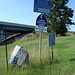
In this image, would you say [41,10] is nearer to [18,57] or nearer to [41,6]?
[41,6]

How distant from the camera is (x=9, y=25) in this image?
115 ft

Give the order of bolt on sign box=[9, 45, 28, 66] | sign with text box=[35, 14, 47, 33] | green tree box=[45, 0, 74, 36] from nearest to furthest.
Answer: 1. bolt on sign box=[9, 45, 28, 66]
2. sign with text box=[35, 14, 47, 33]
3. green tree box=[45, 0, 74, 36]

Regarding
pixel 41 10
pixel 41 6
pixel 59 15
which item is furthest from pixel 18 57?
pixel 59 15

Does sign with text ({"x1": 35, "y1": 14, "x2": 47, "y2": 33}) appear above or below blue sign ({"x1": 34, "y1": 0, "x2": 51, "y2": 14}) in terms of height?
below

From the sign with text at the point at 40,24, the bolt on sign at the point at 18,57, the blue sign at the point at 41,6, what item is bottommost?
the bolt on sign at the point at 18,57

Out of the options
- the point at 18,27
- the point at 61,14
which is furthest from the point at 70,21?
the point at 18,27

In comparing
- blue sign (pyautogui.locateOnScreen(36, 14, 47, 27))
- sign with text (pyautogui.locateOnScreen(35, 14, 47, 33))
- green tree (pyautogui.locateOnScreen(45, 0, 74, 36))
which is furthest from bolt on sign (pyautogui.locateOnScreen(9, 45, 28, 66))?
green tree (pyautogui.locateOnScreen(45, 0, 74, 36))

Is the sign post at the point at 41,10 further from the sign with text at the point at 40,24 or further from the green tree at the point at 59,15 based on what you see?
the green tree at the point at 59,15

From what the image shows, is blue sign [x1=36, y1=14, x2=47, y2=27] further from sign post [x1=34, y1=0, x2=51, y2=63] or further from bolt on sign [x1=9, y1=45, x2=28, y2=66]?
bolt on sign [x1=9, y1=45, x2=28, y2=66]

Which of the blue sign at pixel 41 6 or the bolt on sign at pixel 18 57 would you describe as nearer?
the bolt on sign at pixel 18 57

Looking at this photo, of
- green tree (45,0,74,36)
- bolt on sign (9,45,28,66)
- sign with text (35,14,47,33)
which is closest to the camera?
bolt on sign (9,45,28,66)

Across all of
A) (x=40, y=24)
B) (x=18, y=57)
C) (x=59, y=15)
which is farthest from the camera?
(x=59, y=15)

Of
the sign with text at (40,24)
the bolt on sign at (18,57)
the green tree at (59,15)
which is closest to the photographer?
the bolt on sign at (18,57)

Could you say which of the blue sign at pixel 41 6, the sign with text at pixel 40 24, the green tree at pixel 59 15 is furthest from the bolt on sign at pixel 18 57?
the green tree at pixel 59 15
